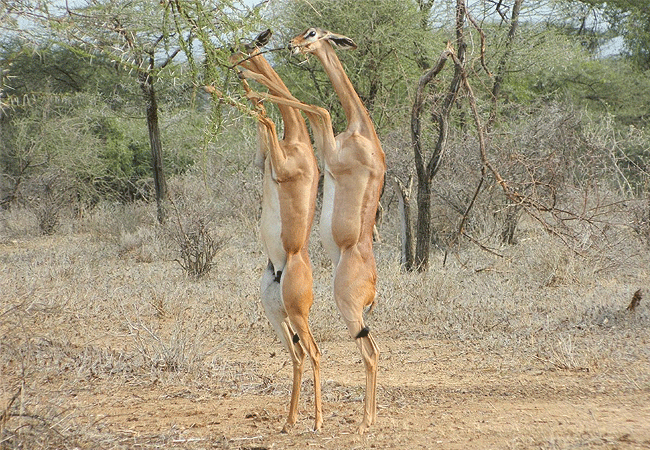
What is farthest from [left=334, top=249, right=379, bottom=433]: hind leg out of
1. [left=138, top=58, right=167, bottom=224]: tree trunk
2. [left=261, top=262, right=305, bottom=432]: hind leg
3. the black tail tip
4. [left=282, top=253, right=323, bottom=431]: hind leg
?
[left=138, top=58, right=167, bottom=224]: tree trunk

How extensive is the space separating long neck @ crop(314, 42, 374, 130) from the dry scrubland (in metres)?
1.64

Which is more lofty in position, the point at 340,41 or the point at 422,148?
the point at 340,41

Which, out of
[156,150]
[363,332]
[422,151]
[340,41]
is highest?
[156,150]

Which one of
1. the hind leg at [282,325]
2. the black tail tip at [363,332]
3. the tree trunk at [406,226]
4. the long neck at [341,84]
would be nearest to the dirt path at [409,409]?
the hind leg at [282,325]

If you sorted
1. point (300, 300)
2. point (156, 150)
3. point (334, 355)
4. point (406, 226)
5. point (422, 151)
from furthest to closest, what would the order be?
1. point (156, 150)
2. point (406, 226)
3. point (422, 151)
4. point (334, 355)
5. point (300, 300)

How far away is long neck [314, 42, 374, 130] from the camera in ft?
13.1

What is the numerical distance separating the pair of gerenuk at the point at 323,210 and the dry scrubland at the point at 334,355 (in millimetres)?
517

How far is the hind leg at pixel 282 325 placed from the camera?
405 centimetres

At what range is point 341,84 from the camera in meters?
4.02

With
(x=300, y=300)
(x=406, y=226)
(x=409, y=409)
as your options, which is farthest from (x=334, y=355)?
(x=406, y=226)

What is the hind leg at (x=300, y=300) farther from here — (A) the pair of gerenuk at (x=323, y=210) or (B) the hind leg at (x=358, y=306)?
(B) the hind leg at (x=358, y=306)

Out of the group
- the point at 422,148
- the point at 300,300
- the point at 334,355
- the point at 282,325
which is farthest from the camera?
the point at 422,148

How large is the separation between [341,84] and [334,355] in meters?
2.86

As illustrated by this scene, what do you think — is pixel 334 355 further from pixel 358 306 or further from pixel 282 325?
pixel 358 306
